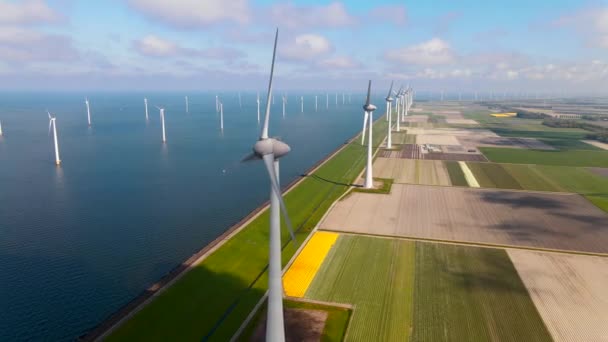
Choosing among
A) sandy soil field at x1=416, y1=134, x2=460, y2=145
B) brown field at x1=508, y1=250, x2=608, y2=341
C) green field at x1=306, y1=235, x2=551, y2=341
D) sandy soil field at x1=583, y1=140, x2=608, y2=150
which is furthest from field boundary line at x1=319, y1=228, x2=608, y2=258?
sandy soil field at x1=583, y1=140, x2=608, y2=150

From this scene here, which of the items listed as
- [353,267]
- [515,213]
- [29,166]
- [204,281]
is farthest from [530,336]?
[29,166]

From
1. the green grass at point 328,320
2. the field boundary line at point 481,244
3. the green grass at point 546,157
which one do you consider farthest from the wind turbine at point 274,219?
the green grass at point 546,157

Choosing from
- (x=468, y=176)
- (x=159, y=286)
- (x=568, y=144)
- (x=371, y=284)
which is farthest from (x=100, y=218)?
(x=568, y=144)

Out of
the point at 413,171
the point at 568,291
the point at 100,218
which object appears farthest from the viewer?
the point at 413,171

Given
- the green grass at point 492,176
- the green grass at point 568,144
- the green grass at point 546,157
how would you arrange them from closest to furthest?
the green grass at point 492,176 < the green grass at point 546,157 < the green grass at point 568,144

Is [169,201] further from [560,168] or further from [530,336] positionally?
[560,168]

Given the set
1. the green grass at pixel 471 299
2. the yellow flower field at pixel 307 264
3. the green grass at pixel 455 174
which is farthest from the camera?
the green grass at pixel 455 174

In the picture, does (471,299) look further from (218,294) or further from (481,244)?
(218,294)

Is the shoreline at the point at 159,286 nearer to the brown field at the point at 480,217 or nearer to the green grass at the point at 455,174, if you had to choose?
the brown field at the point at 480,217
